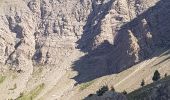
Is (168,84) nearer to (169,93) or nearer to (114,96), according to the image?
(169,93)

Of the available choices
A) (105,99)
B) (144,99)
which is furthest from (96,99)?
(144,99)

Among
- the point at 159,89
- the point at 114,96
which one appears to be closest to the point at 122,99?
the point at 114,96

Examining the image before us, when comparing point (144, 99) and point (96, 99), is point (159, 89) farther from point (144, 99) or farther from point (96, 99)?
point (96, 99)

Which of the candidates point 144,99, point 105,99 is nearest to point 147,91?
point 144,99

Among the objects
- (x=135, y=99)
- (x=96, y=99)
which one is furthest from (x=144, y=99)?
(x=96, y=99)

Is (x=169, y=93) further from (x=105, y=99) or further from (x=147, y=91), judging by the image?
(x=105, y=99)
